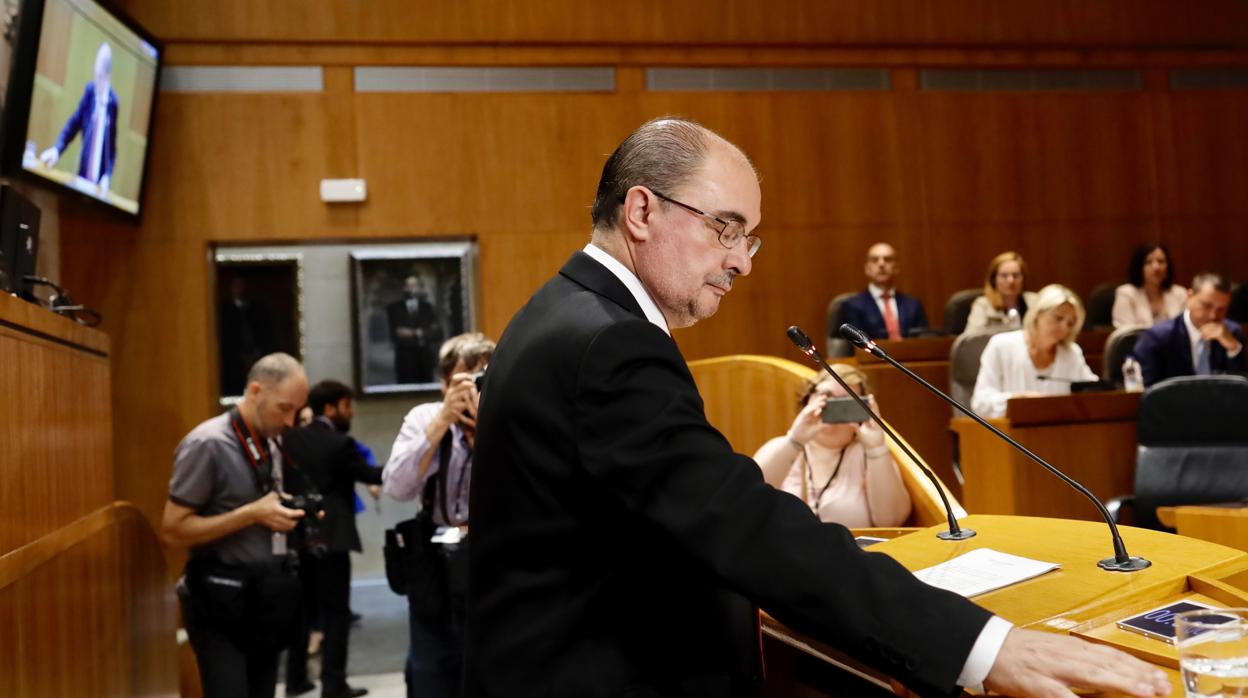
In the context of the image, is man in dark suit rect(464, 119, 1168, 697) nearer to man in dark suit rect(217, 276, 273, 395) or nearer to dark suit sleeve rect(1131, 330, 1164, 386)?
dark suit sleeve rect(1131, 330, 1164, 386)

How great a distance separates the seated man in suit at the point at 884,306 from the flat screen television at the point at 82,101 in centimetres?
443

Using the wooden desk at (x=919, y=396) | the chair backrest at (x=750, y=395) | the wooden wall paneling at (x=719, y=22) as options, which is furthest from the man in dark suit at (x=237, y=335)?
the wooden desk at (x=919, y=396)

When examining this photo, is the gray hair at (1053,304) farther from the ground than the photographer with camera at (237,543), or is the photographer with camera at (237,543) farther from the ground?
the gray hair at (1053,304)

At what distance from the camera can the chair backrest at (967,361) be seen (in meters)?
5.61

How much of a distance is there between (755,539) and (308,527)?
272 cm

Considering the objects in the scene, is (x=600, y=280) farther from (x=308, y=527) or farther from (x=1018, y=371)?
(x=1018, y=371)

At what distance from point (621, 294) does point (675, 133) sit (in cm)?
24

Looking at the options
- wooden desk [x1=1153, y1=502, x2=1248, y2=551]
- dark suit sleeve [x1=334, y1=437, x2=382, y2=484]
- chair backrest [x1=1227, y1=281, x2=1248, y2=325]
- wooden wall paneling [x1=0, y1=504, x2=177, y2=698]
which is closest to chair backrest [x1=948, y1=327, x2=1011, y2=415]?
chair backrest [x1=1227, y1=281, x2=1248, y2=325]

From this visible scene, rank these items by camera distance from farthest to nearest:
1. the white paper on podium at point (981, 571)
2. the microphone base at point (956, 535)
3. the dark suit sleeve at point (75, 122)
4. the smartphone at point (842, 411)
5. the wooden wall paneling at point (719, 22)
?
the wooden wall paneling at point (719, 22)
the dark suit sleeve at point (75, 122)
the smartphone at point (842, 411)
the microphone base at point (956, 535)
the white paper on podium at point (981, 571)

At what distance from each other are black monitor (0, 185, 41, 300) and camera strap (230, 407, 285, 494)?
29.9 inches

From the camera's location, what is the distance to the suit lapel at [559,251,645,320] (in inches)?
54.2

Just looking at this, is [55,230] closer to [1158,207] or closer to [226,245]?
[226,245]

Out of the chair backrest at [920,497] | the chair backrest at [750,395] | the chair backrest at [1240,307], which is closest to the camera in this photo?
the chair backrest at [920,497]

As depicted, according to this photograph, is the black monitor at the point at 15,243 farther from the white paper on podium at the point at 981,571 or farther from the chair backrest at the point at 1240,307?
the chair backrest at the point at 1240,307
